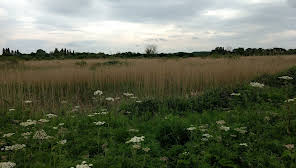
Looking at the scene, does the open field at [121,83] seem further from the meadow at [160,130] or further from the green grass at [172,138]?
the green grass at [172,138]

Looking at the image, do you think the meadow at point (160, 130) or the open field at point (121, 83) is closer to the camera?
the meadow at point (160, 130)

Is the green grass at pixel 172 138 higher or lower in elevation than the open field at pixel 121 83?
lower

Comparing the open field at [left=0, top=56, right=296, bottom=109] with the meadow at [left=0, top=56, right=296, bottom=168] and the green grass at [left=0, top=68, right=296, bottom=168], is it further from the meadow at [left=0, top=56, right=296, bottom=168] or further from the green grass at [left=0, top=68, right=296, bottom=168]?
the green grass at [left=0, top=68, right=296, bottom=168]

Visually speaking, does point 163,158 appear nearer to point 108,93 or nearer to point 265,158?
point 265,158

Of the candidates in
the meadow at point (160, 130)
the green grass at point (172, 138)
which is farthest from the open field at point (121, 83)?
the green grass at point (172, 138)

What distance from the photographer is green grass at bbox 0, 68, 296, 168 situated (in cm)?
336

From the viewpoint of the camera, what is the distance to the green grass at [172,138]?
336cm

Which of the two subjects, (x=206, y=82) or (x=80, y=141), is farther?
(x=206, y=82)

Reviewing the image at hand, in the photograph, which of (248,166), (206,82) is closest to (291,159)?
(248,166)

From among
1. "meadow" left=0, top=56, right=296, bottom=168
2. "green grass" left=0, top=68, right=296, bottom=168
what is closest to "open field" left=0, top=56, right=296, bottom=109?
"meadow" left=0, top=56, right=296, bottom=168

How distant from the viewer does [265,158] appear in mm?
3318

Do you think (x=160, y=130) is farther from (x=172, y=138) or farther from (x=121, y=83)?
(x=121, y=83)

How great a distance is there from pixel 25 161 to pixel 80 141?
915 mm

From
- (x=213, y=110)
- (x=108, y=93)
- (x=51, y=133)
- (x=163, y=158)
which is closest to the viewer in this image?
(x=163, y=158)
